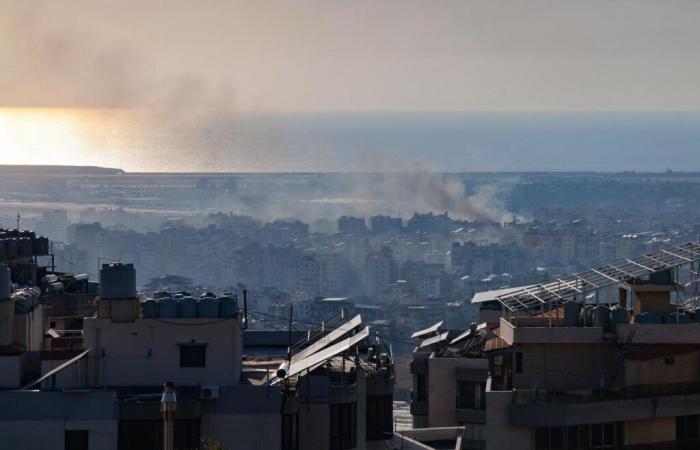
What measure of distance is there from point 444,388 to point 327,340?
12.8 feet

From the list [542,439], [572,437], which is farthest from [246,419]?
[572,437]

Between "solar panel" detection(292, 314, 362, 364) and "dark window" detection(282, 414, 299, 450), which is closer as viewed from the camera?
"dark window" detection(282, 414, 299, 450)

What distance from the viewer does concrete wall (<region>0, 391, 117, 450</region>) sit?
39.2ft

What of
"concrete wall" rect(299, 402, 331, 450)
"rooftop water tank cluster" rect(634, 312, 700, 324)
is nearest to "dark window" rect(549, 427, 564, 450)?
"rooftop water tank cluster" rect(634, 312, 700, 324)

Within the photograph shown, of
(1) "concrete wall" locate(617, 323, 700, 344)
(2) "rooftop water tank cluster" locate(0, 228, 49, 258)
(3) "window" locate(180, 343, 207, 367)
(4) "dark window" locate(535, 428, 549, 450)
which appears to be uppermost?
(2) "rooftop water tank cluster" locate(0, 228, 49, 258)

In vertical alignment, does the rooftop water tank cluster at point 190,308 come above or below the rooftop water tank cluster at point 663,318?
above

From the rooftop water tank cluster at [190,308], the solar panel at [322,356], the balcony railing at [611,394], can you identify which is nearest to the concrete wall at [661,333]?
the balcony railing at [611,394]

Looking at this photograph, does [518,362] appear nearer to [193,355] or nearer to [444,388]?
[193,355]

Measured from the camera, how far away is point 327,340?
1405 cm

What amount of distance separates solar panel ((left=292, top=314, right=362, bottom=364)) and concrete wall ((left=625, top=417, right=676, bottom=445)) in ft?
7.21

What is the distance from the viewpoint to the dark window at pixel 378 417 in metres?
13.6

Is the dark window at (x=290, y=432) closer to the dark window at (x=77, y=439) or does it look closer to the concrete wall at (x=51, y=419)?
the concrete wall at (x=51, y=419)

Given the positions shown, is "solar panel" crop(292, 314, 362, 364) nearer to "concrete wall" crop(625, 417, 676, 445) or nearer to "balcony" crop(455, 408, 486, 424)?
"concrete wall" crop(625, 417, 676, 445)

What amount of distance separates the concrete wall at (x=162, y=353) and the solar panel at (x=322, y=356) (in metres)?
0.41
